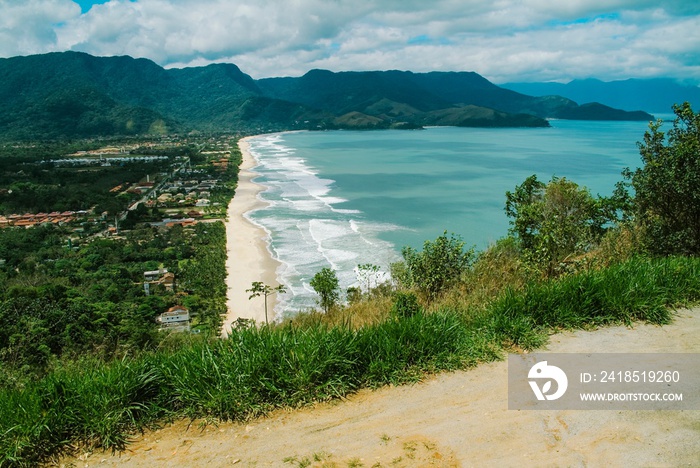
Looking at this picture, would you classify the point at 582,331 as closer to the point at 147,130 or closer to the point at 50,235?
the point at 50,235

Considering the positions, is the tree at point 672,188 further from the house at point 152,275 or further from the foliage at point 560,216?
the house at point 152,275

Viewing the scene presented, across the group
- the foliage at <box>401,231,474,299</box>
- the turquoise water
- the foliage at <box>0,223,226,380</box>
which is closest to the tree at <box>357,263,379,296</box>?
the foliage at <box>401,231,474,299</box>

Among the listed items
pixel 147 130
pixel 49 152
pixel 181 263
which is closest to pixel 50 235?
pixel 181 263

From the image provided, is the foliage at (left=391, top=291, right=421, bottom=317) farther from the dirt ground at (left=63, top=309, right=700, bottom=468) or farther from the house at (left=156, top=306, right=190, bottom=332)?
the house at (left=156, top=306, right=190, bottom=332)

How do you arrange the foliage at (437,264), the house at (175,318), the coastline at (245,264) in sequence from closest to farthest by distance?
the foliage at (437,264) < the house at (175,318) < the coastline at (245,264)

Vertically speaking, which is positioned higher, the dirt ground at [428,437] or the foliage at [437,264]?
the dirt ground at [428,437]

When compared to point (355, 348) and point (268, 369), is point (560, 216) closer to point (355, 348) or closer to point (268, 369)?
point (355, 348)

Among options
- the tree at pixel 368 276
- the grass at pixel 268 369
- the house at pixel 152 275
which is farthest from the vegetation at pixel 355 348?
the house at pixel 152 275
